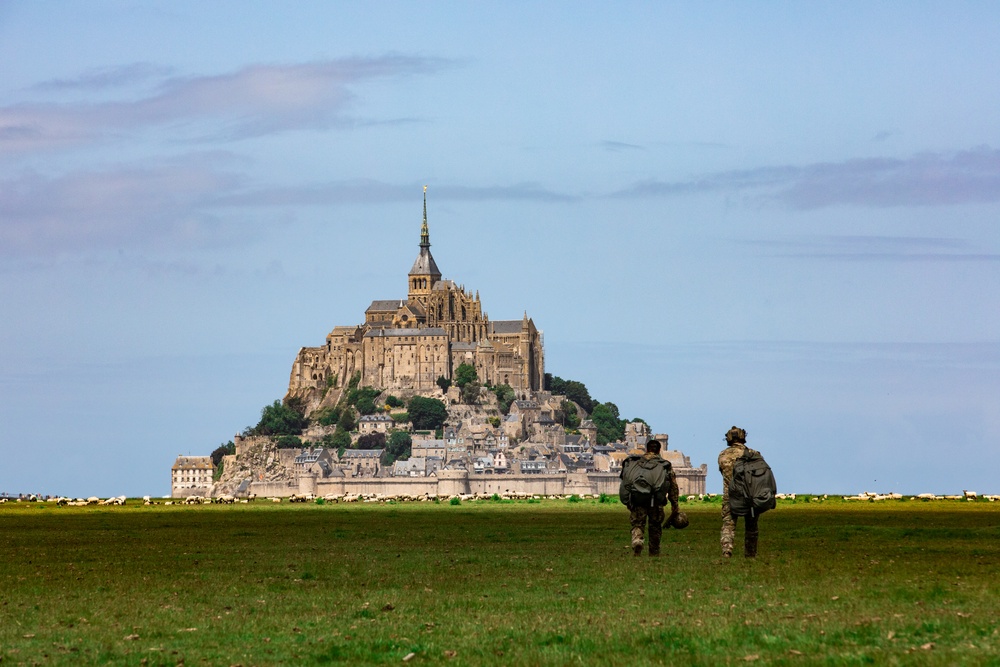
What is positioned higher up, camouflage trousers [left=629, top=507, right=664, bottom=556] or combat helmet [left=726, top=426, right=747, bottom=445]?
combat helmet [left=726, top=426, right=747, bottom=445]

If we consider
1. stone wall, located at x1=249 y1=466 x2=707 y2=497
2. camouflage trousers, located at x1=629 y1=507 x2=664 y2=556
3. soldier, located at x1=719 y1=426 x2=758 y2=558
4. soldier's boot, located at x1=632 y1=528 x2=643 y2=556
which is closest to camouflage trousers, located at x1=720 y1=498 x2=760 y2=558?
soldier, located at x1=719 y1=426 x2=758 y2=558

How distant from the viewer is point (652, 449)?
2661 cm

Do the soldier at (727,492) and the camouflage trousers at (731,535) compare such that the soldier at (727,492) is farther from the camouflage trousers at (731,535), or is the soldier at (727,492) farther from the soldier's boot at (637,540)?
the soldier's boot at (637,540)

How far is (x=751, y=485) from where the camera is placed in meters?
25.5

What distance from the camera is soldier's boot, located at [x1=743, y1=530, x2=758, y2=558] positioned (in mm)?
27078

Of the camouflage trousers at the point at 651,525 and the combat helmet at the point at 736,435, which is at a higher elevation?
the combat helmet at the point at 736,435

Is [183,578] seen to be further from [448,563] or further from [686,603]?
[686,603]

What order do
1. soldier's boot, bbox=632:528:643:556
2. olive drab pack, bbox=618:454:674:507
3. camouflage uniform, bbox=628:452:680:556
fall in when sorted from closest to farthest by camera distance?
olive drab pack, bbox=618:454:674:507
camouflage uniform, bbox=628:452:680:556
soldier's boot, bbox=632:528:643:556

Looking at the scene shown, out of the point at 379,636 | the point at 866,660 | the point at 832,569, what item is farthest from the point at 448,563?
the point at 866,660

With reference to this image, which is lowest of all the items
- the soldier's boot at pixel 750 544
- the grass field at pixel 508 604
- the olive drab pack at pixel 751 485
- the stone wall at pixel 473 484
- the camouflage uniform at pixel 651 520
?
the grass field at pixel 508 604

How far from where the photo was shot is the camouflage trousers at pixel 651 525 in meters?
27.3

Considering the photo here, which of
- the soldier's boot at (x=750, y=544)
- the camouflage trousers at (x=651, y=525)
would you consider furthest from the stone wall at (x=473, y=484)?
the soldier's boot at (x=750, y=544)

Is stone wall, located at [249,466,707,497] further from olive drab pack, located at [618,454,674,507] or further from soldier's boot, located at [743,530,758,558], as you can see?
olive drab pack, located at [618,454,674,507]

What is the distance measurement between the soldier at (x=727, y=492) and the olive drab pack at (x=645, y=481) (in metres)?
0.94
